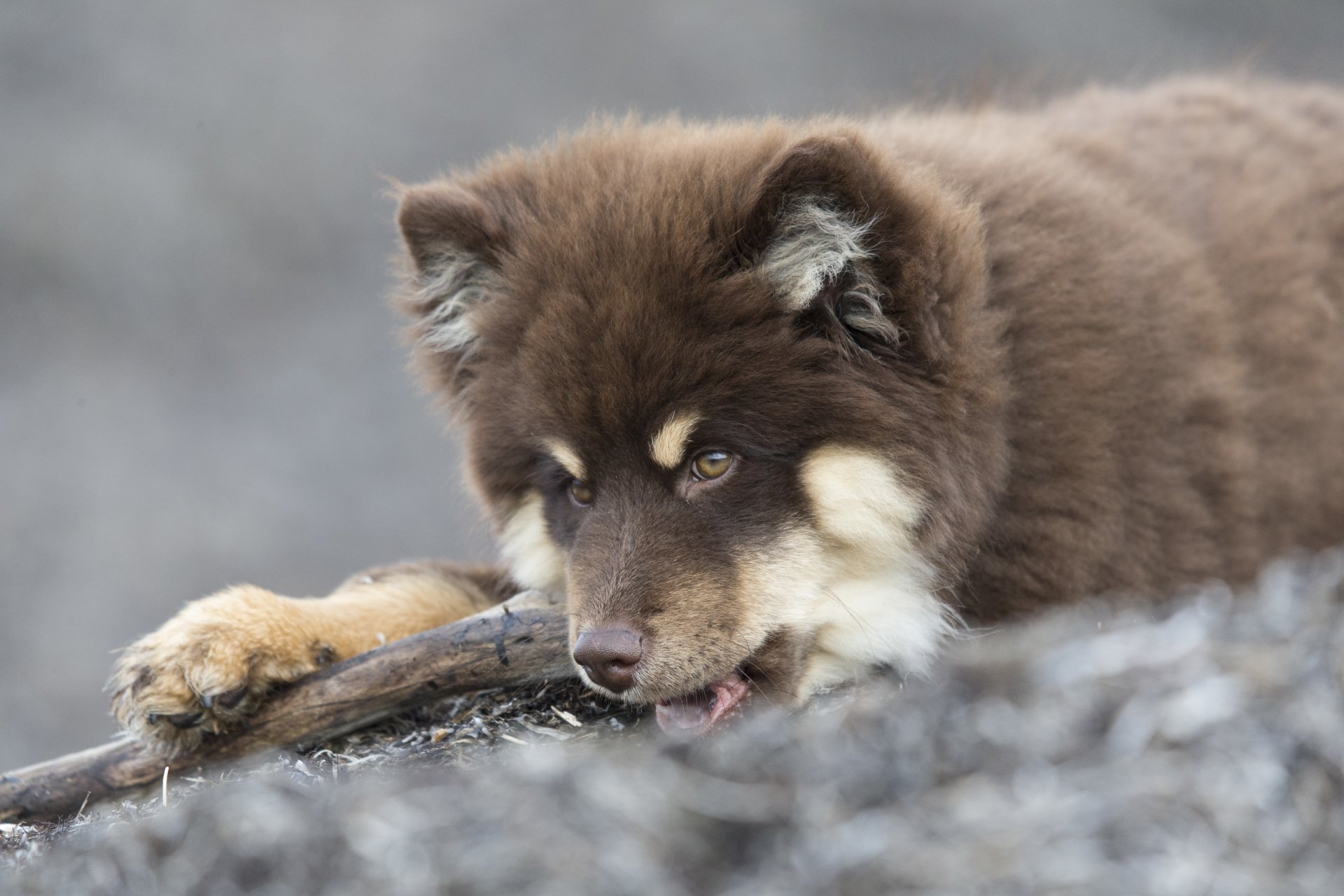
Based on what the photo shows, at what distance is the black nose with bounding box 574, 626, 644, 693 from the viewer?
3664mm

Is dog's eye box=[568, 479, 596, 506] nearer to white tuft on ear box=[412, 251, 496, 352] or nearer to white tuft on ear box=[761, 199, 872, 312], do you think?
white tuft on ear box=[412, 251, 496, 352]

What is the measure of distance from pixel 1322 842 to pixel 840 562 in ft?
6.05

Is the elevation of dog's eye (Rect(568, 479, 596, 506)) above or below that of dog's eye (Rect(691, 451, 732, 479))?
below

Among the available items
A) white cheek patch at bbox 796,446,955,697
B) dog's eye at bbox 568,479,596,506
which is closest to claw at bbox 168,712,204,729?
dog's eye at bbox 568,479,596,506

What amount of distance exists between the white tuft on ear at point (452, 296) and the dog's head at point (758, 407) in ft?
1.15

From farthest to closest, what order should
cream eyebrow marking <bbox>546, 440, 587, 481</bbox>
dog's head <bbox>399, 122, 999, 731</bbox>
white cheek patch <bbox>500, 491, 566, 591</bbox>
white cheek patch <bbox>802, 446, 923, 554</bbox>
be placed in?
white cheek patch <bbox>500, 491, 566, 591</bbox>
cream eyebrow marking <bbox>546, 440, 587, 481</bbox>
white cheek patch <bbox>802, 446, 923, 554</bbox>
dog's head <bbox>399, 122, 999, 731</bbox>

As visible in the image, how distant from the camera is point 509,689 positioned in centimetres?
415

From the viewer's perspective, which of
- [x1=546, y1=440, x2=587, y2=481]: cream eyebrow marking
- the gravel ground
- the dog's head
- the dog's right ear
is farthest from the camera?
the dog's right ear

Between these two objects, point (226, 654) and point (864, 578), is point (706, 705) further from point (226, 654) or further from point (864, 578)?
point (226, 654)

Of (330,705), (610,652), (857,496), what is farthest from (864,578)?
(330,705)

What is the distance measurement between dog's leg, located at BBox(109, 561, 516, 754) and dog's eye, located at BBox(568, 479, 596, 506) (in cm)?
88

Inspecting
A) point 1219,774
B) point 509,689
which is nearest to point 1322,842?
point 1219,774

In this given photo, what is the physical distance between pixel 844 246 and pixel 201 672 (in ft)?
7.94

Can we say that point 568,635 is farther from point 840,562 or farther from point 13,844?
point 13,844
